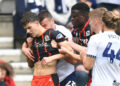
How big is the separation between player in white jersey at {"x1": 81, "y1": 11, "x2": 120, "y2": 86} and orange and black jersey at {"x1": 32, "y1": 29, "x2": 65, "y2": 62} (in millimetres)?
840

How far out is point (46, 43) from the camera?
6.74 m

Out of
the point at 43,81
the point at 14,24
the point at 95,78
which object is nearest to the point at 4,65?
the point at 43,81

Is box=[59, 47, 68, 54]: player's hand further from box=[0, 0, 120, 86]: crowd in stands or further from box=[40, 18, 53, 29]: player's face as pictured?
box=[40, 18, 53, 29]: player's face

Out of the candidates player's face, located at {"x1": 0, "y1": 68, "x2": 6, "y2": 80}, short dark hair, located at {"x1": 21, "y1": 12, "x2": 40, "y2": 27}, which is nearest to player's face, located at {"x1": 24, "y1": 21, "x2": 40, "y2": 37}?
short dark hair, located at {"x1": 21, "y1": 12, "x2": 40, "y2": 27}

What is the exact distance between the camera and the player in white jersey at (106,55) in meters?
5.87

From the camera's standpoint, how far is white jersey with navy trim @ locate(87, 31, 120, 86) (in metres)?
5.87

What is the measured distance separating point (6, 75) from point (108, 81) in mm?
1937

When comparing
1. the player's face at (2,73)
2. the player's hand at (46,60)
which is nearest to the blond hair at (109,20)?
the player's hand at (46,60)

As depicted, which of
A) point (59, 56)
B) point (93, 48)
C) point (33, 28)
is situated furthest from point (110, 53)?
point (33, 28)

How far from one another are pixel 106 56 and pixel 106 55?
13mm

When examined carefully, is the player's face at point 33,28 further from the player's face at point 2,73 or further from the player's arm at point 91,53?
the player's arm at point 91,53

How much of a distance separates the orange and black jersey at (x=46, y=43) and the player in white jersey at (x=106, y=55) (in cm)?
84

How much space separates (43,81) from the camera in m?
6.78

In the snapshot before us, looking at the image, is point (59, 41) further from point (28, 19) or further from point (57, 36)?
point (28, 19)
